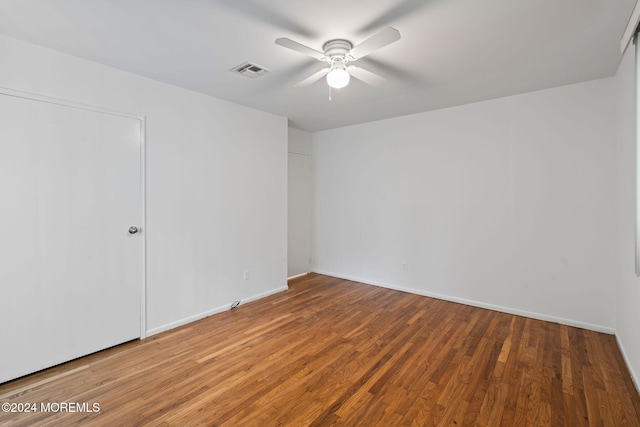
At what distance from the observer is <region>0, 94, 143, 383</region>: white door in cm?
221

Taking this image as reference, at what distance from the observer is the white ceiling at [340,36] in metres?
1.80

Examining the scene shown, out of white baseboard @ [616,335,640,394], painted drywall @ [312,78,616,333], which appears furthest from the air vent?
white baseboard @ [616,335,640,394]

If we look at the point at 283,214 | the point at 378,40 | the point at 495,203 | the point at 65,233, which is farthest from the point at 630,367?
the point at 65,233

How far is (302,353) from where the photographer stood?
2602mm

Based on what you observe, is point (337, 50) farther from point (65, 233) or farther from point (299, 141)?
point (299, 141)

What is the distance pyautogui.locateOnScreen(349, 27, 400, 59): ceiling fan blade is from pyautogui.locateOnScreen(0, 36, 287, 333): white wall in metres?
2.09

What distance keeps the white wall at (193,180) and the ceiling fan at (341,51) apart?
4.98ft

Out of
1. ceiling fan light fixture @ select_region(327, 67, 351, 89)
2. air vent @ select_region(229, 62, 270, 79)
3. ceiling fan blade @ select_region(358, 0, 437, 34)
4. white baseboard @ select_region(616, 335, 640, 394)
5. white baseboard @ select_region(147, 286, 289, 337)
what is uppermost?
air vent @ select_region(229, 62, 270, 79)

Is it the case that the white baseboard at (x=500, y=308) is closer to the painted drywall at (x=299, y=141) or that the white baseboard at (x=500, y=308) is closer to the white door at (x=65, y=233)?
the painted drywall at (x=299, y=141)

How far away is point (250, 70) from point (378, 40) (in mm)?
1348

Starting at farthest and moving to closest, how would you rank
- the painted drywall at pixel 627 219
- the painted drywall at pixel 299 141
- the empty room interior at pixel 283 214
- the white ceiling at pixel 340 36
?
the painted drywall at pixel 299 141, the painted drywall at pixel 627 219, the empty room interior at pixel 283 214, the white ceiling at pixel 340 36

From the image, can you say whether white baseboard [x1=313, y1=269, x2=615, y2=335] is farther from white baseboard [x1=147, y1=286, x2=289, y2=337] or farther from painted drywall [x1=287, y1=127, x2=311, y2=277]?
white baseboard [x1=147, y1=286, x2=289, y2=337]

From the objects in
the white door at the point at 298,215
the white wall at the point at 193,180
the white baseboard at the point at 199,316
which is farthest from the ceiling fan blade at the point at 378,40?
the white door at the point at 298,215

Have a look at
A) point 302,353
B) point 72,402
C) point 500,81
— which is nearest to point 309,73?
point 500,81
